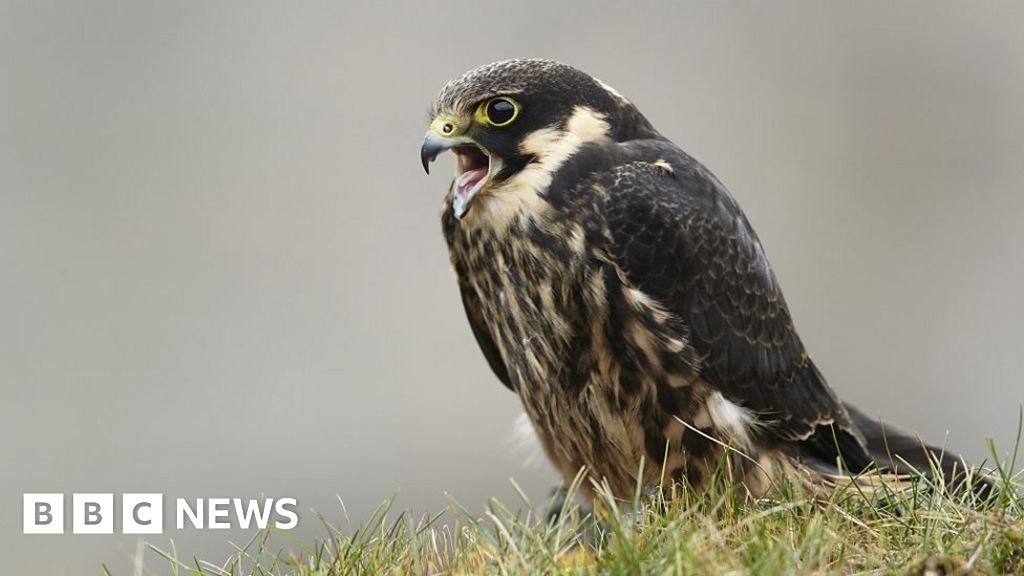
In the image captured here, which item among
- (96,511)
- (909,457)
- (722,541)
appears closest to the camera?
(722,541)

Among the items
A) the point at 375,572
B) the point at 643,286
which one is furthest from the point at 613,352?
the point at 375,572

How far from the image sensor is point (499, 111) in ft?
7.77

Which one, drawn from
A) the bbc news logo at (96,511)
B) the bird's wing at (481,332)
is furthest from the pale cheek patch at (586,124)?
the bbc news logo at (96,511)

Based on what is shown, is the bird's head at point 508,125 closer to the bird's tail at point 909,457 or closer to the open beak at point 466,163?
the open beak at point 466,163

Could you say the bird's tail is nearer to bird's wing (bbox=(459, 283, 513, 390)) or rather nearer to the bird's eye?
bird's wing (bbox=(459, 283, 513, 390))

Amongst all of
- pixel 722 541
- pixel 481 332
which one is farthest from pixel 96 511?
pixel 722 541

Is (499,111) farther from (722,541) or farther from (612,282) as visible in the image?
(722,541)

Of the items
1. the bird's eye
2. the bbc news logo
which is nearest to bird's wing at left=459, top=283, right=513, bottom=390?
the bird's eye

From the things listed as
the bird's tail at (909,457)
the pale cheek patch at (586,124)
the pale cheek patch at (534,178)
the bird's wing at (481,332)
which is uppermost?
the pale cheek patch at (586,124)

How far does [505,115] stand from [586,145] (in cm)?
19

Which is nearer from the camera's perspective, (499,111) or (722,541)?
(722,541)

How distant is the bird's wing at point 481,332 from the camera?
2678mm

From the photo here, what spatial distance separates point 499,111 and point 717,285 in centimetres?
62

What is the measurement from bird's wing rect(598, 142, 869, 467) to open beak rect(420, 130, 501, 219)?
264 mm
